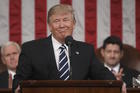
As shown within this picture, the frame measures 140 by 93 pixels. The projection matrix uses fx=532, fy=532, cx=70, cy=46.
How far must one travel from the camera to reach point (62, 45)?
4.20 metres

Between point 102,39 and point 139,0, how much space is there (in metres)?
0.70

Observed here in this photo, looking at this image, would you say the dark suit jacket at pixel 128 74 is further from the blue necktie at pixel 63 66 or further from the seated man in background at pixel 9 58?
the blue necktie at pixel 63 66

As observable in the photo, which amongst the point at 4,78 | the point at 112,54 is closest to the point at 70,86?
the point at 4,78

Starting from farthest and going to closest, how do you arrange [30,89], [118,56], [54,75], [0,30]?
[0,30] → [118,56] → [54,75] → [30,89]

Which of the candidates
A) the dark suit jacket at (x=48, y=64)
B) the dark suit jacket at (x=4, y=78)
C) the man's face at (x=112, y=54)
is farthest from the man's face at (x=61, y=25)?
the man's face at (x=112, y=54)

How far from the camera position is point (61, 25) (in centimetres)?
414

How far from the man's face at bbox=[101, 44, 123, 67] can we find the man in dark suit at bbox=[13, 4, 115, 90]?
1.87 meters

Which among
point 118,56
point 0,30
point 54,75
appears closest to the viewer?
point 54,75

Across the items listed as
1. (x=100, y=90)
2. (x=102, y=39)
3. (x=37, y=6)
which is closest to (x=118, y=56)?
(x=102, y=39)

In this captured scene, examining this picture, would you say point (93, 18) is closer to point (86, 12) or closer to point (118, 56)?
point (86, 12)

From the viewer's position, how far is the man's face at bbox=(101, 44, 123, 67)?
616 centimetres

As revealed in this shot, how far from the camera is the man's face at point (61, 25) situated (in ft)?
13.6

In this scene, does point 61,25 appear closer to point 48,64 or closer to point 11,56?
point 48,64

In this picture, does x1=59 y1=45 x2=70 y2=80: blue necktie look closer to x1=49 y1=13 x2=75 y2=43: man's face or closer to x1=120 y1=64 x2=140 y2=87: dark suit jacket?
→ x1=49 y1=13 x2=75 y2=43: man's face
